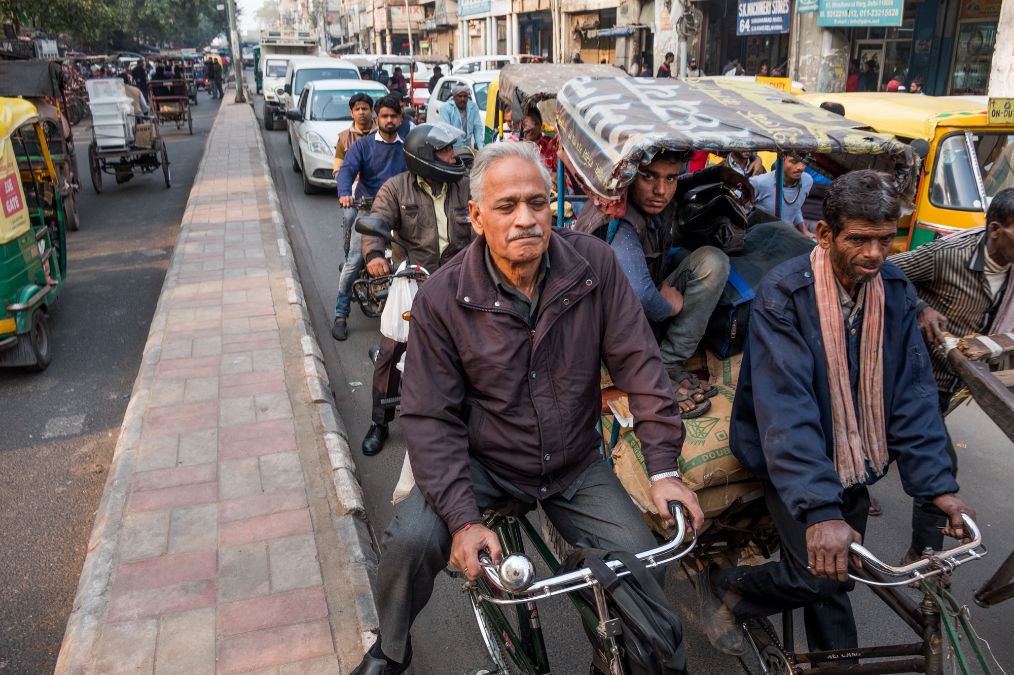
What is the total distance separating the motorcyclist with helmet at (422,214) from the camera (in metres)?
4.50

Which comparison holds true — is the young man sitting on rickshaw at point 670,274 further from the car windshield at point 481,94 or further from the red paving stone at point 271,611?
the car windshield at point 481,94

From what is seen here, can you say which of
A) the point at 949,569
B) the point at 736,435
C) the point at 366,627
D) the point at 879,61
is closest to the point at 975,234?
the point at 736,435

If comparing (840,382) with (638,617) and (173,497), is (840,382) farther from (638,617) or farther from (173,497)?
(173,497)

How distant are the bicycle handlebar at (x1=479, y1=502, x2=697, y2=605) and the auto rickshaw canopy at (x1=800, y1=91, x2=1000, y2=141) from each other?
5.26 m

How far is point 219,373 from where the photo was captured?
551cm

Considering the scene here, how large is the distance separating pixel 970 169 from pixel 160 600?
602 centimetres

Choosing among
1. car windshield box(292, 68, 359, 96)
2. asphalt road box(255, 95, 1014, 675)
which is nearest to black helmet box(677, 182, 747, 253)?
asphalt road box(255, 95, 1014, 675)

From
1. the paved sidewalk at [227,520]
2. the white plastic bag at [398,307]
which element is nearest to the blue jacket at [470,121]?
the paved sidewalk at [227,520]

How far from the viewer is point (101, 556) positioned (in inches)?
138

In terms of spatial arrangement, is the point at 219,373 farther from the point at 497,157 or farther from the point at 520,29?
the point at 520,29

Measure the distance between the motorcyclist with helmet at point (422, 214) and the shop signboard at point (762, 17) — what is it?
1687cm

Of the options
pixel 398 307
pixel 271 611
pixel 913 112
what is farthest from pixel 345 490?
pixel 913 112

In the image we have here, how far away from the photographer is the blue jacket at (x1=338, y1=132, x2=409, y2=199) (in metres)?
6.45

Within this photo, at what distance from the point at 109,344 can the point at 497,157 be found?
5646 millimetres
